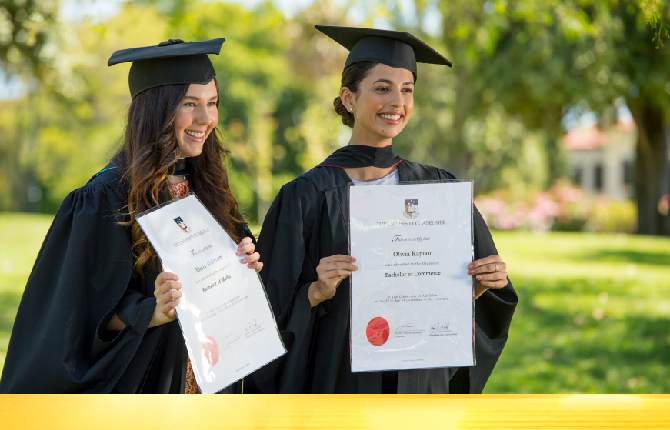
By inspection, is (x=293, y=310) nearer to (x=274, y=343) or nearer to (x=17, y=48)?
(x=274, y=343)

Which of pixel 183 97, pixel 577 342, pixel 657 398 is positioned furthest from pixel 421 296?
pixel 577 342

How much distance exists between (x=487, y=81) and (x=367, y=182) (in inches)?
585

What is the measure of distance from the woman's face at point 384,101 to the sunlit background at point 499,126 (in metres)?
1.03

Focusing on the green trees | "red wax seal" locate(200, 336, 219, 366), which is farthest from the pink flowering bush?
"red wax seal" locate(200, 336, 219, 366)

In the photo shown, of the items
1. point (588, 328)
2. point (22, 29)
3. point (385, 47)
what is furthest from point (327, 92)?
point (385, 47)

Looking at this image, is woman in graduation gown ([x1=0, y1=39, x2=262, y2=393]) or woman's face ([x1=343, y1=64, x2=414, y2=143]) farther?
woman's face ([x1=343, y1=64, x2=414, y2=143])

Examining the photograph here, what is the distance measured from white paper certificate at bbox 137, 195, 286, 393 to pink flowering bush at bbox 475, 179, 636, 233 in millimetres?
22438

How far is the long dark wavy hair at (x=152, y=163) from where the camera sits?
2.26m

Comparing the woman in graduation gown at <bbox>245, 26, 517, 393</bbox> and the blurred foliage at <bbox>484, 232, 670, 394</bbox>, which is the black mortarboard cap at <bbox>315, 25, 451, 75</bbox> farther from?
the blurred foliage at <bbox>484, 232, 670, 394</bbox>

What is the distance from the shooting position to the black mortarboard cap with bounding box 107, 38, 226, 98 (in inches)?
93.1

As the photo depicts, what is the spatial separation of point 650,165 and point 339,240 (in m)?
19.5
